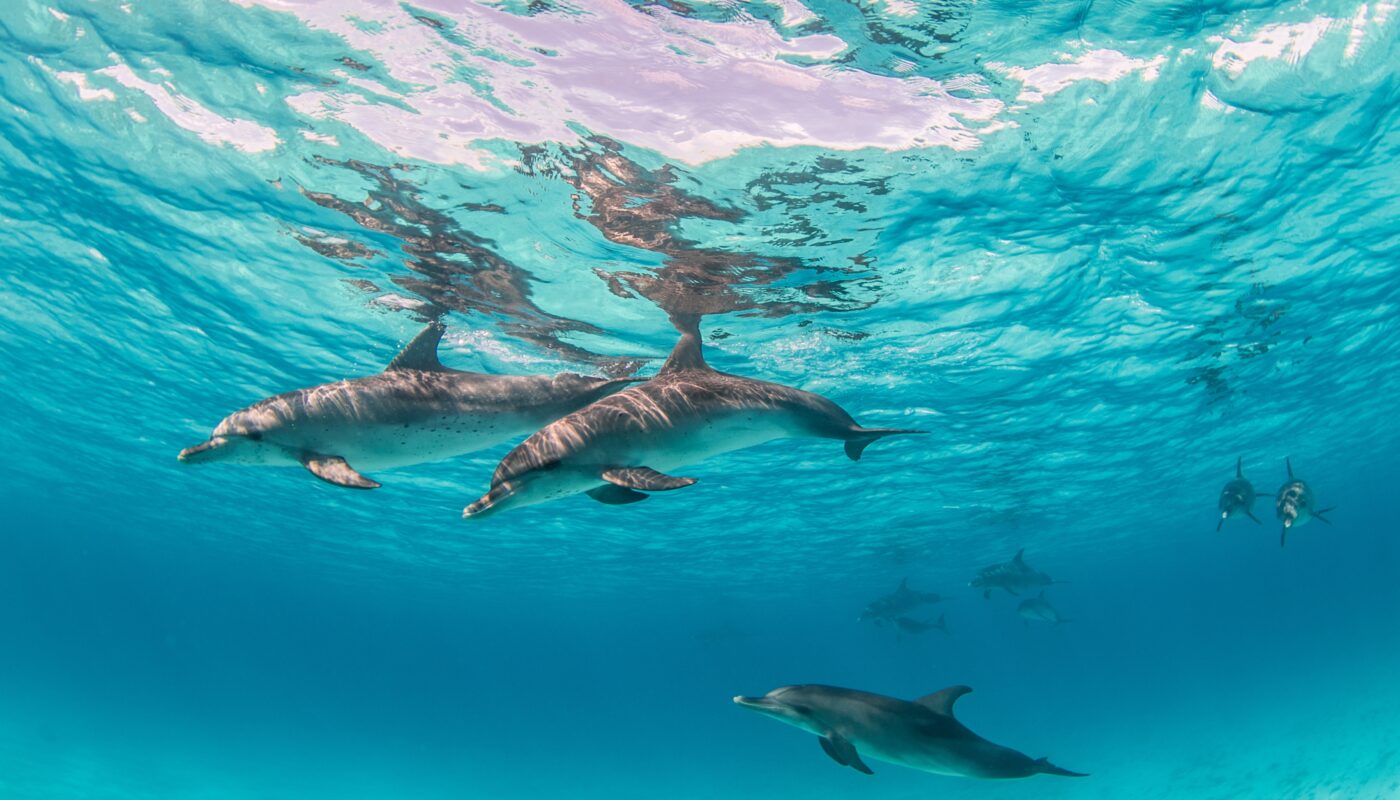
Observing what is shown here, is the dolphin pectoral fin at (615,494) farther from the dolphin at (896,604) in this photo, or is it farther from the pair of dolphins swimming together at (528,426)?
the dolphin at (896,604)

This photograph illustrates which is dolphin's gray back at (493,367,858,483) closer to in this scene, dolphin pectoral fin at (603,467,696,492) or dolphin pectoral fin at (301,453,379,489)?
dolphin pectoral fin at (603,467,696,492)

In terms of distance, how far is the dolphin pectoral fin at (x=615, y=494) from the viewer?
17.5ft

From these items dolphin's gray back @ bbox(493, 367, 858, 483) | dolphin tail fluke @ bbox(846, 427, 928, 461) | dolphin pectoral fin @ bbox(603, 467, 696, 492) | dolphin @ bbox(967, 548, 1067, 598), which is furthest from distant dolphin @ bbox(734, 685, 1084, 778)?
dolphin @ bbox(967, 548, 1067, 598)

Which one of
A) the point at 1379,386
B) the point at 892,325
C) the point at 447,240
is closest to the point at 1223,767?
the point at 1379,386

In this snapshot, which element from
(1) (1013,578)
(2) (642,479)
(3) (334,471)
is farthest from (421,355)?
(1) (1013,578)

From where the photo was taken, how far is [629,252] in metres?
10.5

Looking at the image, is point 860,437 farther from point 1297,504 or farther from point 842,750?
point 1297,504

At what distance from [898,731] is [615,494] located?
4.25m

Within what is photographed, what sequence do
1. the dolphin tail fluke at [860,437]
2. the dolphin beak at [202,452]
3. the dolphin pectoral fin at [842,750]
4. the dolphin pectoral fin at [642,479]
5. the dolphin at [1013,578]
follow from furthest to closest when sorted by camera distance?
the dolphin at [1013,578]
the dolphin pectoral fin at [842,750]
the dolphin tail fluke at [860,437]
the dolphin beak at [202,452]
the dolphin pectoral fin at [642,479]

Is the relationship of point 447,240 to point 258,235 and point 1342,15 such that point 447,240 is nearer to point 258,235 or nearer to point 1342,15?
point 258,235

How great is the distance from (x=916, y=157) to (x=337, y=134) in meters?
7.28

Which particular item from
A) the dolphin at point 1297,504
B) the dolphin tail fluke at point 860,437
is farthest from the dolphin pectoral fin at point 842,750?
the dolphin at point 1297,504

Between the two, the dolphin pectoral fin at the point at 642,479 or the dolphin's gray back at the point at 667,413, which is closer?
the dolphin pectoral fin at the point at 642,479

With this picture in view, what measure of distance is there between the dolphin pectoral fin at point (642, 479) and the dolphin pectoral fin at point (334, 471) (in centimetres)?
178
